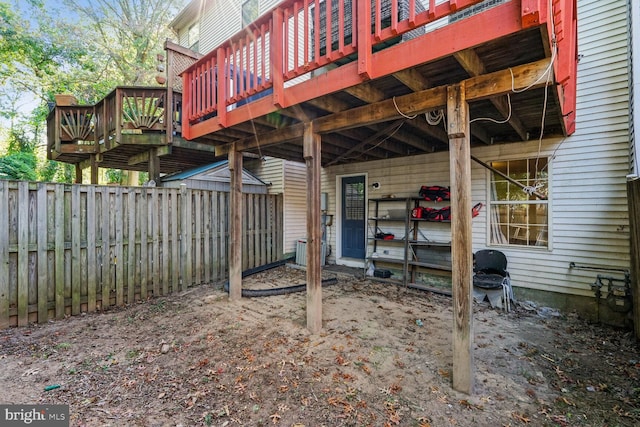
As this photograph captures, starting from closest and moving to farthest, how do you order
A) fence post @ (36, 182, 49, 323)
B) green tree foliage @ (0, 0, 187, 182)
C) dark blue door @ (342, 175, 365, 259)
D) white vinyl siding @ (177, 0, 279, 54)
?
fence post @ (36, 182, 49, 323)
dark blue door @ (342, 175, 365, 259)
white vinyl siding @ (177, 0, 279, 54)
green tree foliage @ (0, 0, 187, 182)

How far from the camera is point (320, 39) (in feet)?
10.1

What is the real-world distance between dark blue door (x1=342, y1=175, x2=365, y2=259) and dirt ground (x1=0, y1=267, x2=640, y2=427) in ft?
9.18

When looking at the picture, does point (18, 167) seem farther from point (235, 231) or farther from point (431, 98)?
point (431, 98)

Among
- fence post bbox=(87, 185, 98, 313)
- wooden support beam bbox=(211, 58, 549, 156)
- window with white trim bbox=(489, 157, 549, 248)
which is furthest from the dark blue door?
fence post bbox=(87, 185, 98, 313)

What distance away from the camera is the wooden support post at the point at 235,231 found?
481 centimetres

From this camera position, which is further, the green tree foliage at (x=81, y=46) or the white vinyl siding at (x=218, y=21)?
the green tree foliage at (x=81, y=46)

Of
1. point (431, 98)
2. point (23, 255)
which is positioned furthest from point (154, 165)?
point (431, 98)

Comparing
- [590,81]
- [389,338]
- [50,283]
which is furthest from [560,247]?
[50,283]

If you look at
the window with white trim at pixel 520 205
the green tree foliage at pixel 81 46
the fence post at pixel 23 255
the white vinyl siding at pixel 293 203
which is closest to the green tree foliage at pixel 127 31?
the green tree foliage at pixel 81 46

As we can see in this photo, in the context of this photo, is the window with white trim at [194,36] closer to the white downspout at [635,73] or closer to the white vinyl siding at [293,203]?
the white vinyl siding at [293,203]

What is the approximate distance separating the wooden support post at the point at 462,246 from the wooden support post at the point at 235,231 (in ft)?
11.3

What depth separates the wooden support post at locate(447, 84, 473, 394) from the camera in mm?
2469

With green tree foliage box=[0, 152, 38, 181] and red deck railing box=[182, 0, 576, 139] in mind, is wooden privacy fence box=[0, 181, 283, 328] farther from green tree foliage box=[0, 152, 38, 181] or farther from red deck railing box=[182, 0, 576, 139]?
green tree foliage box=[0, 152, 38, 181]

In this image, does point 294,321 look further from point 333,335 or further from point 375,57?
point 375,57
